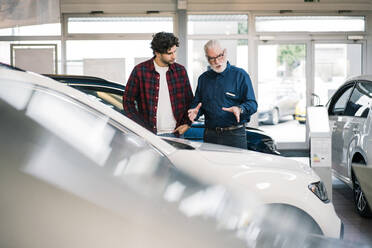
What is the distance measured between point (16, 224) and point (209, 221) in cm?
42

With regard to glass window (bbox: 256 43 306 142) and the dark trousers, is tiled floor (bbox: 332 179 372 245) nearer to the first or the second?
the dark trousers

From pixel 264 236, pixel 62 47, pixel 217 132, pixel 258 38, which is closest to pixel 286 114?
pixel 258 38

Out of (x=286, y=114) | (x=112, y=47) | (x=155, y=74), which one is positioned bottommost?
(x=286, y=114)

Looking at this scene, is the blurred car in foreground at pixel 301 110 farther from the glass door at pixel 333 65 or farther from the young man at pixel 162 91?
the young man at pixel 162 91

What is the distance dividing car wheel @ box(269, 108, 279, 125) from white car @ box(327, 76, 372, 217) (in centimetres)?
553

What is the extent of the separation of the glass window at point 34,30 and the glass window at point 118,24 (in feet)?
1.06

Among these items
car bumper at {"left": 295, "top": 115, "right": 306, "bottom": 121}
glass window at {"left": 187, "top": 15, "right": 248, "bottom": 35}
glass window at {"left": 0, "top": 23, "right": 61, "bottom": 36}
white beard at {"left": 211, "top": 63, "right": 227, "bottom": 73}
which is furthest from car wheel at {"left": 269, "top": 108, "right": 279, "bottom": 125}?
white beard at {"left": 211, "top": 63, "right": 227, "bottom": 73}

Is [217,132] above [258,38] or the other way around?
the other way around

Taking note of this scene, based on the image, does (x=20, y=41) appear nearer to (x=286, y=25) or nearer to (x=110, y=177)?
(x=286, y=25)

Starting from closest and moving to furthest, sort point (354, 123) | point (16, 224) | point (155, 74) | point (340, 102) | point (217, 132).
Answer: point (16, 224), point (155, 74), point (217, 132), point (354, 123), point (340, 102)

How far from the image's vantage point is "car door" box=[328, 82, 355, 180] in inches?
260

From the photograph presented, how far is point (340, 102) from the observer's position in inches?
279

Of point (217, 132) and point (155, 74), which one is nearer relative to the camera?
point (155, 74)

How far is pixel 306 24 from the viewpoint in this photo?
12766 mm
